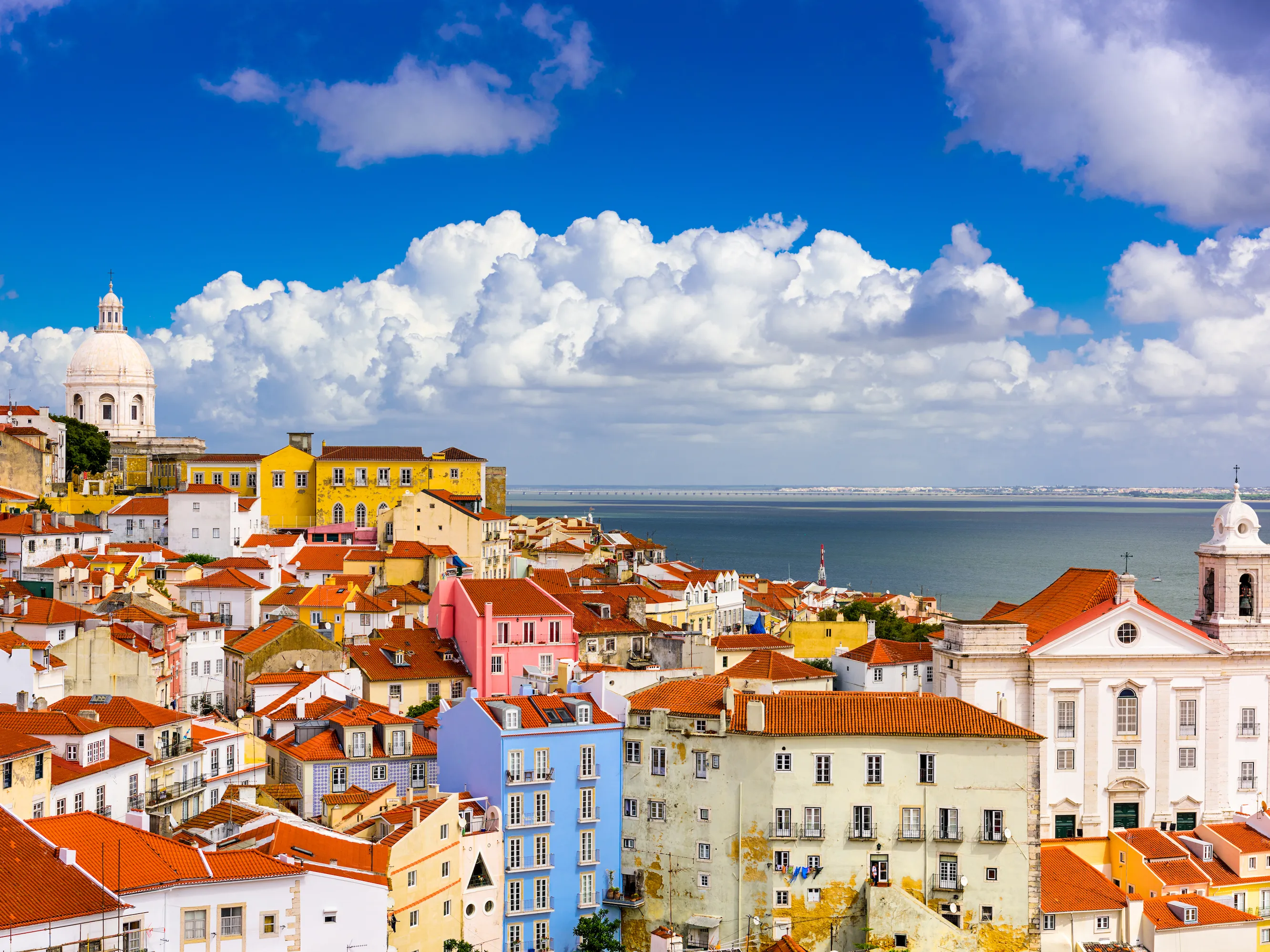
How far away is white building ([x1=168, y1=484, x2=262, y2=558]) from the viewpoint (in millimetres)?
68375

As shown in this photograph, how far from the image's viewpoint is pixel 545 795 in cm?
3509

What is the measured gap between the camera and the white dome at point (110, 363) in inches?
4031

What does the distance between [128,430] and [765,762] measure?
3104 inches

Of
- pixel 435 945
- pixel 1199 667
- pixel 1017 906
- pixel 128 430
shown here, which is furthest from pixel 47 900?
pixel 128 430

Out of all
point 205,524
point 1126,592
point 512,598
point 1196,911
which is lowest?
point 1196,911

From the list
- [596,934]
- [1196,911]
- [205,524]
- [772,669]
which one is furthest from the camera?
[205,524]

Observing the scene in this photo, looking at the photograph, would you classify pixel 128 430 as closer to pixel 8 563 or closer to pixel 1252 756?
pixel 8 563

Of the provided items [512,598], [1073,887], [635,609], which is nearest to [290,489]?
[635,609]

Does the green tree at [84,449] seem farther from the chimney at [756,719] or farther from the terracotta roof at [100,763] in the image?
the chimney at [756,719]

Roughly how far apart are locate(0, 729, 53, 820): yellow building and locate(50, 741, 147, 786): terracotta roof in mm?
420

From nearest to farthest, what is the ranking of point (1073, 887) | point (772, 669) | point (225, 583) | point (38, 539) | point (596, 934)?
1. point (596, 934)
2. point (1073, 887)
3. point (772, 669)
4. point (225, 583)
5. point (38, 539)

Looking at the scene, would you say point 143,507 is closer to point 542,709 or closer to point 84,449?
point 84,449

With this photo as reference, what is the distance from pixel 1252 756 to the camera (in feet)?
140

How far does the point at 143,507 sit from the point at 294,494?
29.4 feet
